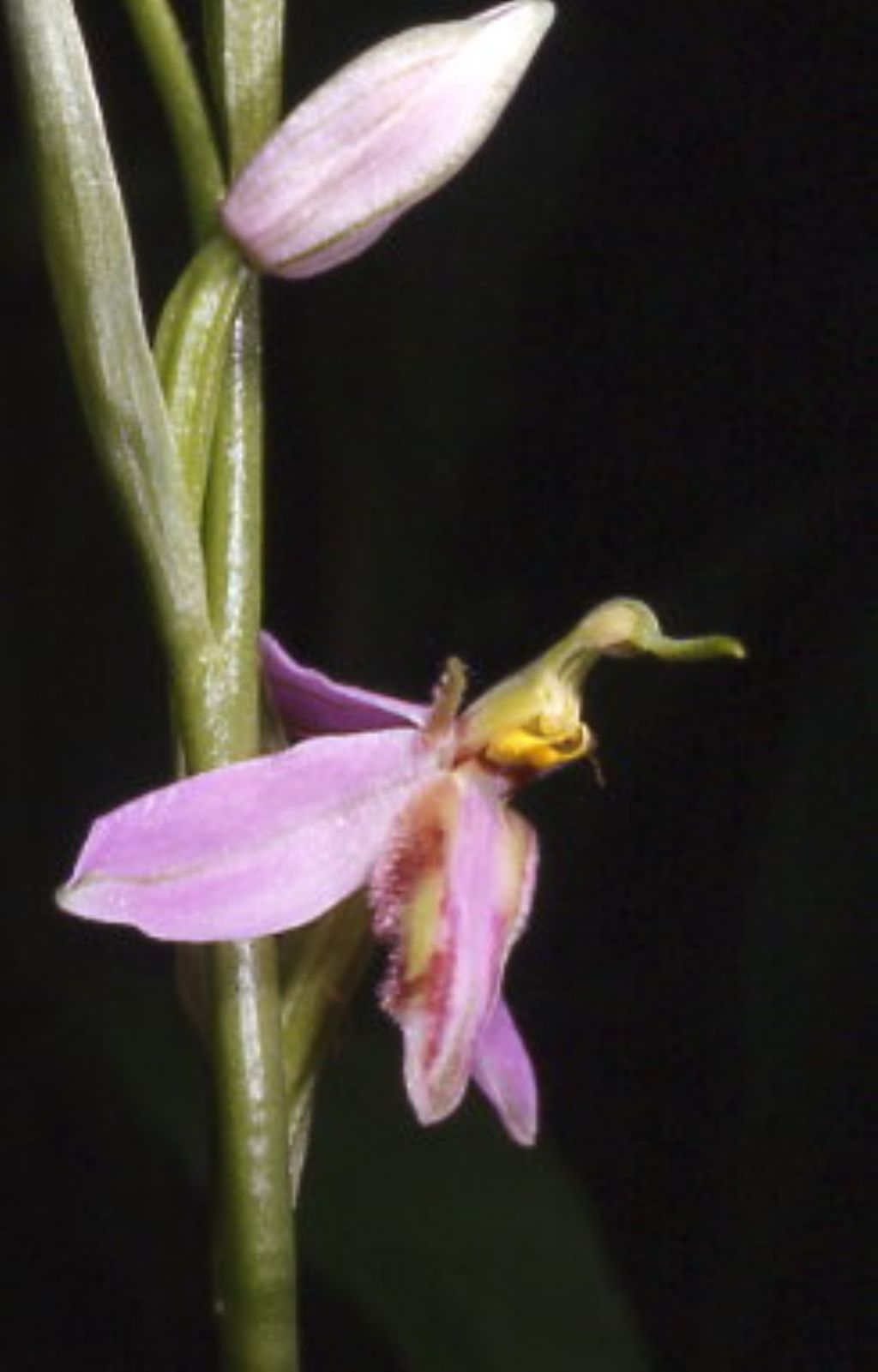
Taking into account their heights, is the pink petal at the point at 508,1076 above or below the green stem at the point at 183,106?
below

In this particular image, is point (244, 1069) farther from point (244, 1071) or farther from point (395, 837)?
point (395, 837)

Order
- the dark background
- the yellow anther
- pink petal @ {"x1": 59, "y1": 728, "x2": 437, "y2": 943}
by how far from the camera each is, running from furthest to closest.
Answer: the dark background → the yellow anther → pink petal @ {"x1": 59, "y1": 728, "x2": 437, "y2": 943}

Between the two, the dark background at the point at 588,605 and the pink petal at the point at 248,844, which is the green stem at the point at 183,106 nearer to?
the pink petal at the point at 248,844

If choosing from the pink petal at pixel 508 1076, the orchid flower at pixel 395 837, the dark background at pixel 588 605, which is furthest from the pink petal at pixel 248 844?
the dark background at pixel 588 605

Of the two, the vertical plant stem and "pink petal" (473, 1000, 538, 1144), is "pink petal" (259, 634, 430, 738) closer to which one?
the vertical plant stem

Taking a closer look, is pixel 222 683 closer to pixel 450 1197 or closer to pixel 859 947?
pixel 450 1197

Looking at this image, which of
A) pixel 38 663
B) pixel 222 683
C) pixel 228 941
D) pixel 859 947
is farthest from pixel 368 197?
pixel 38 663

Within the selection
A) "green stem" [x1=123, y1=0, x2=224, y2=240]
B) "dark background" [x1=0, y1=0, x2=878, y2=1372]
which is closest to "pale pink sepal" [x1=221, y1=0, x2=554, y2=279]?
"green stem" [x1=123, y1=0, x2=224, y2=240]
